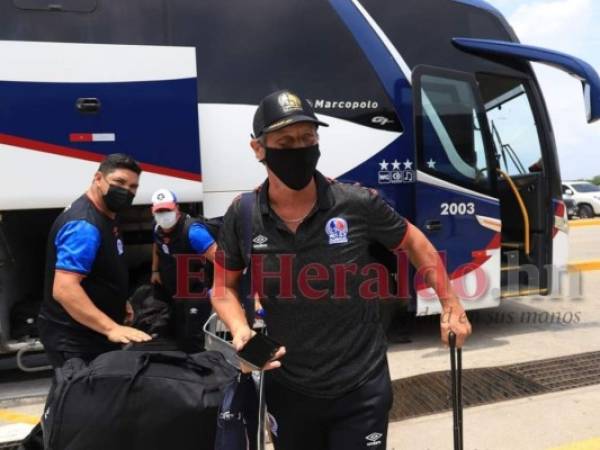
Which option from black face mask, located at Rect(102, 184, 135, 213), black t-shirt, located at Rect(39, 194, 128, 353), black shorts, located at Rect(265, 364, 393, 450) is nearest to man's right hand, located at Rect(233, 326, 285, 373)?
black shorts, located at Rect(265, 364, 393, 450)

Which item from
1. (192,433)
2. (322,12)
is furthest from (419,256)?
(322,12)

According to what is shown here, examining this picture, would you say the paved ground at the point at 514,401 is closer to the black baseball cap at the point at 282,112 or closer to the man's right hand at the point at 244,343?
the man's right hand at the point at 244,343

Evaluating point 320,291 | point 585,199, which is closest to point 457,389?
point 320,291

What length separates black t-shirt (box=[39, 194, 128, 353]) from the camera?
2.44 meters

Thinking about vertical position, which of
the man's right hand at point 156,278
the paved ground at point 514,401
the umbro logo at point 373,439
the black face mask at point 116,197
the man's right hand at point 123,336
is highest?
the black face mask at point 116,197

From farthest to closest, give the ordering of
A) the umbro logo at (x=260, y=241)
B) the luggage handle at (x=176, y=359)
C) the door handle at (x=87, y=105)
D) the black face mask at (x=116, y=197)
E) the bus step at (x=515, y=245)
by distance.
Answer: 1. the bus step at (x=515, y=245)
2. the door handle at (x=87, y=105)
3. the black face mask at (x=116, y=197)
4. the luggage handle at (x=176, y=359)
5. the umbro logo at (x=260, y=241)

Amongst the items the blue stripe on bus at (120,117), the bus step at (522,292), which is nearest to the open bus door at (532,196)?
the bus step at (522,292)

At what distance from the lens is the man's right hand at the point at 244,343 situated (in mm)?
1669

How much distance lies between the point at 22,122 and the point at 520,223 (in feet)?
15.8

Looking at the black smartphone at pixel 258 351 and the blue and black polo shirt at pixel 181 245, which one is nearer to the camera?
the black smartphone at pixel 258 351

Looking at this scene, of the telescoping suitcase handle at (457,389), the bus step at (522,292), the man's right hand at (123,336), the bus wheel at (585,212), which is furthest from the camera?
the bus wheel at (585,212)

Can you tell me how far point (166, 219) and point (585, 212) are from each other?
21.8 metres

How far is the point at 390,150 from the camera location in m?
4.62

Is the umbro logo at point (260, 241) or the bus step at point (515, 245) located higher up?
the umbro logo at point (260, 241)
